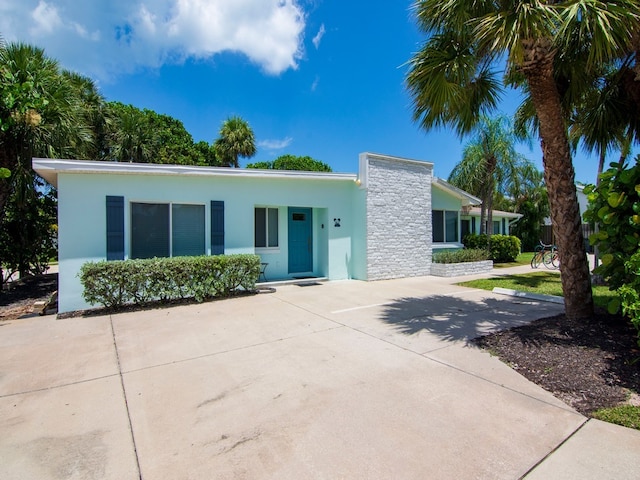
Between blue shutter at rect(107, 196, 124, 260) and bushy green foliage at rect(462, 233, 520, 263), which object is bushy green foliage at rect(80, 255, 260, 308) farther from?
bushy green foliage at rect(462, 233, 520, 263)

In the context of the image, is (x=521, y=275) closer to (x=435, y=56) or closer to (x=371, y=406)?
(x=435, y=56)

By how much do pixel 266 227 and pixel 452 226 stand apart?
30.9 feet

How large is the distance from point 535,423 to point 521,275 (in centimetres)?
1161

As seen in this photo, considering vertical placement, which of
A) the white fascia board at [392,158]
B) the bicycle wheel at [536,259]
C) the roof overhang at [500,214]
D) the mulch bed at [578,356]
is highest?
the white fascia board at [392,158]

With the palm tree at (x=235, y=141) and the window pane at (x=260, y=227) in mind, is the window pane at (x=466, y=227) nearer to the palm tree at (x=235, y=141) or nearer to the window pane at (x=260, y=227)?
the window pane at (x=260, y=227)

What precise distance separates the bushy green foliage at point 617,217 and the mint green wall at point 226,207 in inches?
304

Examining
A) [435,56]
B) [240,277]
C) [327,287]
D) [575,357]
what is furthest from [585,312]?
[240,277]

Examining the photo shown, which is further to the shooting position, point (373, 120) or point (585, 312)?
point (373, 120)

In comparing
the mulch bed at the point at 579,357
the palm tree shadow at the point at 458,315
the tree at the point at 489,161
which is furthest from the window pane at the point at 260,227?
the tree at the point at 489,161

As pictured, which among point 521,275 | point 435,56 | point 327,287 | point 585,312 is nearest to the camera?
point 585,312

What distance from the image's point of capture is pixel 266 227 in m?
11.1

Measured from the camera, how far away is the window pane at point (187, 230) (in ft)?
29.7

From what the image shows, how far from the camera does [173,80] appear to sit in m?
16.1

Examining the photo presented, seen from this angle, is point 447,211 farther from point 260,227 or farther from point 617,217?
point 617,217
